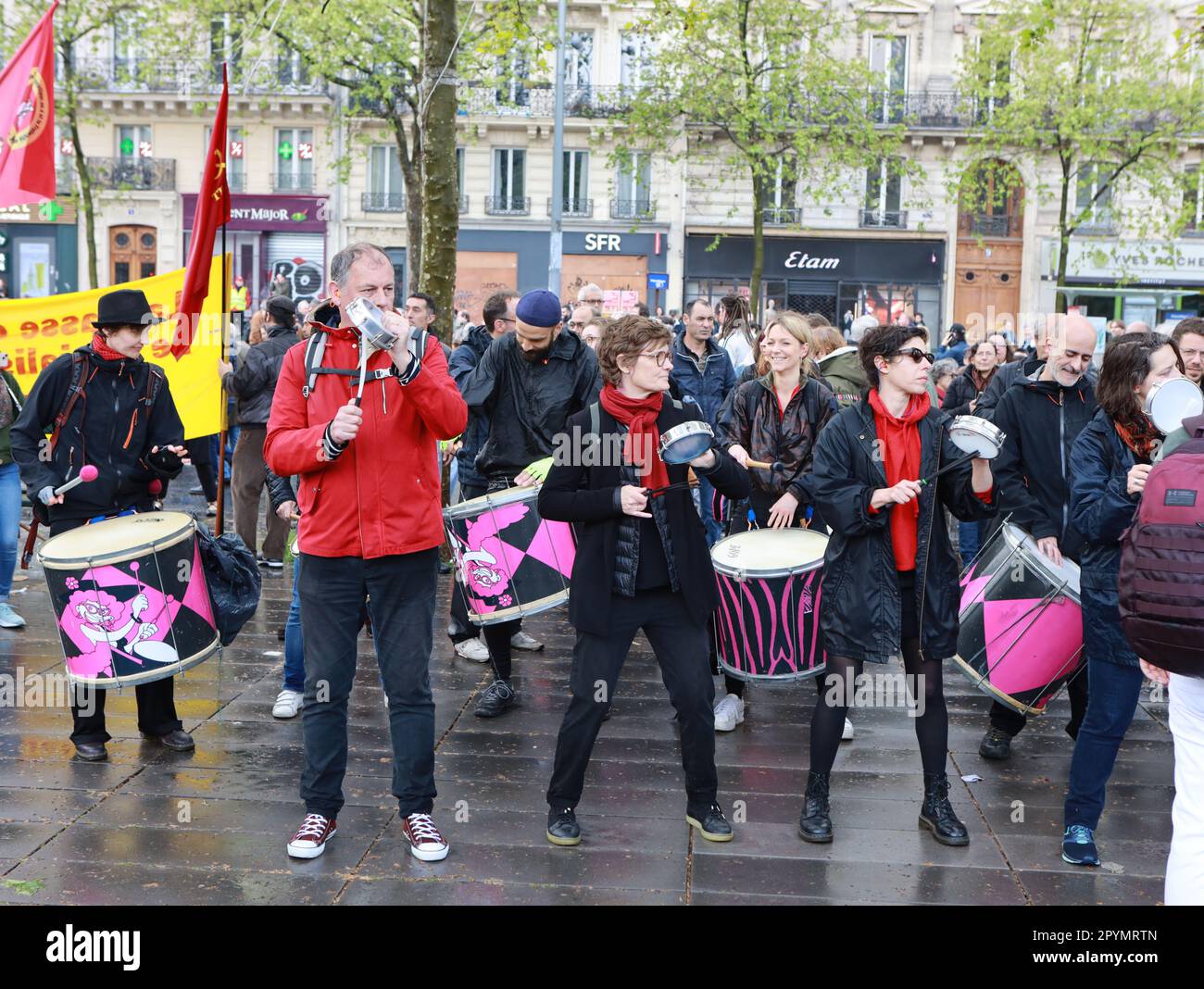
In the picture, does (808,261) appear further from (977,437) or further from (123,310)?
(977,437)

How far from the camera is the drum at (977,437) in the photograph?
15.5 feet

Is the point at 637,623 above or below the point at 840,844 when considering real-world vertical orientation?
above

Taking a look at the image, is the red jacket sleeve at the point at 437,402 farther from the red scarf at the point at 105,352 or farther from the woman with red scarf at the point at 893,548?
the red scarf at the point at 105,352

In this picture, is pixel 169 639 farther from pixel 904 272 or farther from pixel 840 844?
pixel 904 272

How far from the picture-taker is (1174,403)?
4227 mm

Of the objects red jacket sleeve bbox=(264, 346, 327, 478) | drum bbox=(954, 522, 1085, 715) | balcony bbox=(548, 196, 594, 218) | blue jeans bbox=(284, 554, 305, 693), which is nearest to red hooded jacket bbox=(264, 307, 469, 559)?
red jacket sleeve bbox=(264, 346, 327, 478)

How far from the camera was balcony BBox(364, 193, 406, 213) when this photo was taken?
40.9 meters

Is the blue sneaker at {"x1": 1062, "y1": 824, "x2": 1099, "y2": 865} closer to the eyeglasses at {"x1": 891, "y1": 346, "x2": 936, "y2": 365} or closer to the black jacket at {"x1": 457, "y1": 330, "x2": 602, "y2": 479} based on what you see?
the eyeglasses at {"x1": 891, "y1": 346, "x2": 936, "y2": 365}

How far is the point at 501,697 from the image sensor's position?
6852 millimetres

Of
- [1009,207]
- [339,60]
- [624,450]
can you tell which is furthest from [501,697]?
[1009,207]

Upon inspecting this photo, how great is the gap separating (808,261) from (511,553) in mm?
34707
